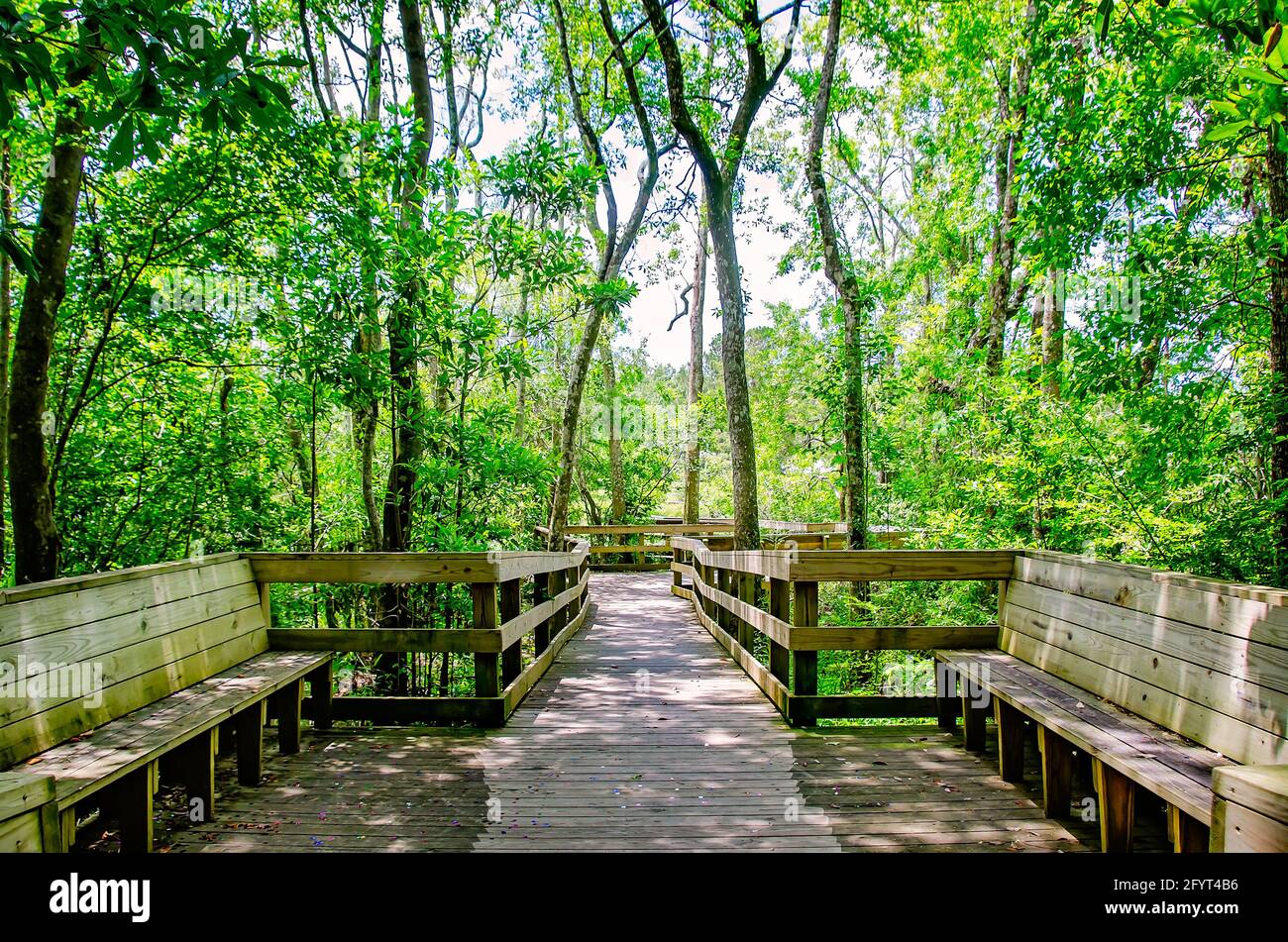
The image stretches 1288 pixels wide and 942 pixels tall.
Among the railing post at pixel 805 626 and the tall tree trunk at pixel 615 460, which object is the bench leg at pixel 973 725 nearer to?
the railing post at pixel 805 626

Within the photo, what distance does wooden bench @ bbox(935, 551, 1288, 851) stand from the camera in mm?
2029

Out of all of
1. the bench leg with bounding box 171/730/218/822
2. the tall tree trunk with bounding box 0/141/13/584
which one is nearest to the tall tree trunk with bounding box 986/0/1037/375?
the bench leg with bounding box 171/730/218/822

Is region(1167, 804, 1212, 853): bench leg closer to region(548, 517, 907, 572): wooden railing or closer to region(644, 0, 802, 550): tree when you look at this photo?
region(644, 0, 802, 550): tree

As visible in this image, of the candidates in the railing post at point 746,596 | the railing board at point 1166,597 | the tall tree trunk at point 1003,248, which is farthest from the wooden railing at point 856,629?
the tall tree trunk at point 1003,248

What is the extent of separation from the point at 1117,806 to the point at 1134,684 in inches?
22.0

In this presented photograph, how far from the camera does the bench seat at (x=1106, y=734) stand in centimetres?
196

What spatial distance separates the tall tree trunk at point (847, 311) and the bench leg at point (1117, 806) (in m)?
5.86

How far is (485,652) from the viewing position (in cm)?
379

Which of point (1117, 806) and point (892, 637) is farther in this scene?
point (892, 637)

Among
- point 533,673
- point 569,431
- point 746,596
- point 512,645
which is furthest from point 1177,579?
point 569,431

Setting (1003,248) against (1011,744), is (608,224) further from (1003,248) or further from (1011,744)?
(1011,744)

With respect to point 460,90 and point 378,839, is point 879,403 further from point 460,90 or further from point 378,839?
point 460,90
